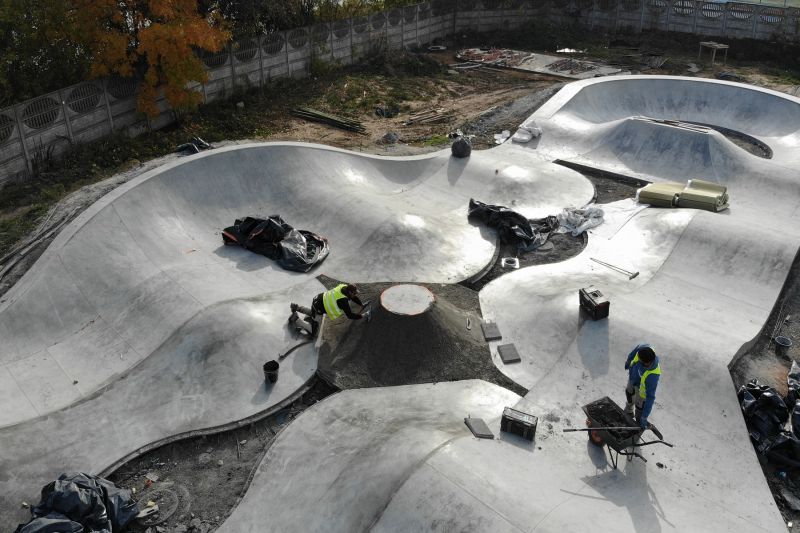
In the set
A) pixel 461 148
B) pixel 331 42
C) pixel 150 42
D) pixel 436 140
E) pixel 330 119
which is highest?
pixel 150 42

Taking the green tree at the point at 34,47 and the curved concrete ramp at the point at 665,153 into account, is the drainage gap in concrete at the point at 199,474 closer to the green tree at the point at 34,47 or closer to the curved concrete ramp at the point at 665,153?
the green tree at the point at 34,47

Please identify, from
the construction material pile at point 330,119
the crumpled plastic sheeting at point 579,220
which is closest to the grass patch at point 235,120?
the construction material pile at point 330,119

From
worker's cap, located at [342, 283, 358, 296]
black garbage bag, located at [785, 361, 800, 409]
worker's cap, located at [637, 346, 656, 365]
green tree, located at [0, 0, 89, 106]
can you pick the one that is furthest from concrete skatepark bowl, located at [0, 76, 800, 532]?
green tree, located at [0, 0, 89, 106]

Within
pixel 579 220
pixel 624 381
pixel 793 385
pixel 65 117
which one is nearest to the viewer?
pixel 793 385

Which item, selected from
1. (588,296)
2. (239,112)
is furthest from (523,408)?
(239,112)

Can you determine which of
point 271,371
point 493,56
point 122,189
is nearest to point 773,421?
point 271,371

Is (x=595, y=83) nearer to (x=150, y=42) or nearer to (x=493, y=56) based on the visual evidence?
(x=493, y=56)
